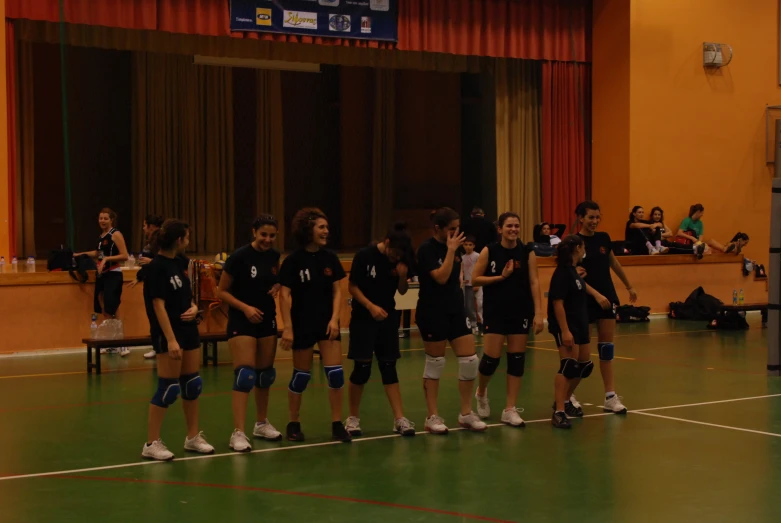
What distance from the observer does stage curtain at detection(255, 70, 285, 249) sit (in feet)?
75.2

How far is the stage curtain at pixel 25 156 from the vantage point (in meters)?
19.7

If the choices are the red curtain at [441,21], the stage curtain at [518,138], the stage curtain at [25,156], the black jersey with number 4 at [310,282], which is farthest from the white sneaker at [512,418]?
the stage curtain at [25,156]

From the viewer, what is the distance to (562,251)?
9.05m

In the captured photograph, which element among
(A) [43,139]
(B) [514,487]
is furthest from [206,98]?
(B) [514,487]

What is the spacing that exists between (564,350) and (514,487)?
2.22 metres

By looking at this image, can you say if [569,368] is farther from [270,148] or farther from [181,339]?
[270,148]

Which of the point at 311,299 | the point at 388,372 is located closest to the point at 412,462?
the point at 388,372

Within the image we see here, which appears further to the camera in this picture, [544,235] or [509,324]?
[544,235]

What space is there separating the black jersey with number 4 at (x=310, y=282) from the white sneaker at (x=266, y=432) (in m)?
0.90

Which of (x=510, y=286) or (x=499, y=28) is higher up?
(x=499, y=28)

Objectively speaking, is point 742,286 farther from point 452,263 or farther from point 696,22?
point 452,263

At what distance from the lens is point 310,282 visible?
8.29 meters

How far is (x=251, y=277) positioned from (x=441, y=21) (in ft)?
41.7

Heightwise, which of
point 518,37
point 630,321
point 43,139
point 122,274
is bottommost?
point 630,321
